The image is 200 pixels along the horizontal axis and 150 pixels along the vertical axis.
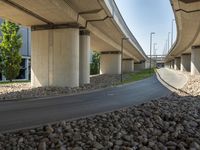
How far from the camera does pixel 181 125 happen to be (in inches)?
388

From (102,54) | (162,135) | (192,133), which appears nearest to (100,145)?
(162,135)

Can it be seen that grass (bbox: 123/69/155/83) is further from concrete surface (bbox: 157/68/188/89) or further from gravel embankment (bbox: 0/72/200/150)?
gravel embankment (bbox: 0/72/200/150)

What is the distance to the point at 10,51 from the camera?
38125 millimetres

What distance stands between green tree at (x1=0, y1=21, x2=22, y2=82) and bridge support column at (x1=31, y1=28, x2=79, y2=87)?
11.5m

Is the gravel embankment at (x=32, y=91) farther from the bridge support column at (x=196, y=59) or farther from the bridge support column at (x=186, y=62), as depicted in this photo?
the bridge support column at (x=186, y=62)

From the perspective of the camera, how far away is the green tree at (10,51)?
3797 centimetres

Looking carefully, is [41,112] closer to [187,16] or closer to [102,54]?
[187,16]

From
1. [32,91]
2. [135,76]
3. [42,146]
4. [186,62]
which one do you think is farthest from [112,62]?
[42,146]

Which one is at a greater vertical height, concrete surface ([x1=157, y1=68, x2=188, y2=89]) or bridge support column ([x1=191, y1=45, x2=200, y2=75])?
bridge support column ([x1=191, y1=45, x2=200, y2=75])

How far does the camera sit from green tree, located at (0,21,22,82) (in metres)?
38.0

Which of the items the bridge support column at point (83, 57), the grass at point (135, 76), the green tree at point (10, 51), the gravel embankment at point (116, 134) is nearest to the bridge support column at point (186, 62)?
the grass at point (135, 76)

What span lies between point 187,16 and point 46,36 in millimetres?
12876

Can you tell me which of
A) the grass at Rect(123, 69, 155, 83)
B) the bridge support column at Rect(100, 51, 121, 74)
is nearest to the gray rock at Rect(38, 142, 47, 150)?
the grass at Rect(123, 69, 155, 83)

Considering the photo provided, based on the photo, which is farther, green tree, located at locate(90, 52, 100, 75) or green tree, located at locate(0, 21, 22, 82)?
green tree, located at locate(90, 52, 100, 75)
